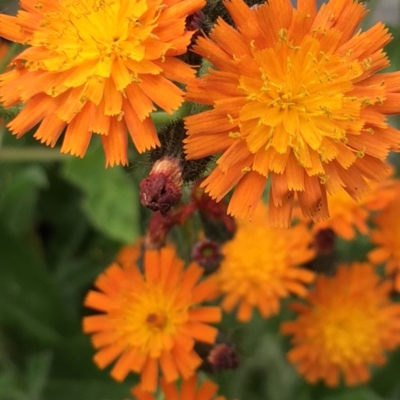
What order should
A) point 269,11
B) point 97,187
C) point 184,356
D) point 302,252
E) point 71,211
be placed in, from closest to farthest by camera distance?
1. point 269,11
2. point 184,356
3. point 302,252
4. point 97,187
5. point 71,211

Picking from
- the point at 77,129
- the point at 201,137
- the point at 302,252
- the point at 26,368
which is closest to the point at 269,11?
the point at 201,137

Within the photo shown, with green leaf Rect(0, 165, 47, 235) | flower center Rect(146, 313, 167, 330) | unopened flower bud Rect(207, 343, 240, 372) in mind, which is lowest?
green leaf Rect(0, 165, 47, 235)

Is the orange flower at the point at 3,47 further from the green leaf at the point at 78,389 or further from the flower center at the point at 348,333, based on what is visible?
the flower center at the point at 348,333

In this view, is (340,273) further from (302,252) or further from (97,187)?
(97,187)

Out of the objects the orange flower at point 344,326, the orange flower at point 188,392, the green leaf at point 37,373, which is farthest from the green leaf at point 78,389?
the orange flower at point 188,392

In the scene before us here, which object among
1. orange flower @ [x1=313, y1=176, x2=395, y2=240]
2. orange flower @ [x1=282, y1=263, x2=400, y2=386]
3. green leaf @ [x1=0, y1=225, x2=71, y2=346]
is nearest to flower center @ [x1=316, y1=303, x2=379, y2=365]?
orange flower @ [x1=282, y1=263, x2=400, y2=386]

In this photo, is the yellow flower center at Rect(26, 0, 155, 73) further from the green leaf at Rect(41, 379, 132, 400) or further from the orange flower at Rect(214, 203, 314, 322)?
the green leaf at Rect(41, 379, 132, 400)
